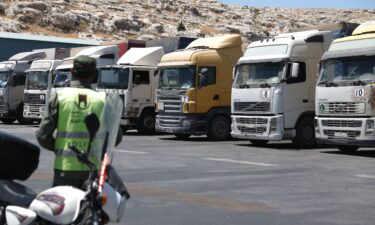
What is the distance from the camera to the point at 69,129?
5.22 metres

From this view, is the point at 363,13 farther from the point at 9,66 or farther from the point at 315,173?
the point at 315,173

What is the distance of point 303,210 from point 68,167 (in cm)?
494

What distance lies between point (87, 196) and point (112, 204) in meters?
0.19

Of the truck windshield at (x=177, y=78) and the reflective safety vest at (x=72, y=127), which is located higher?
the truck windshield at (x=177, y=78)

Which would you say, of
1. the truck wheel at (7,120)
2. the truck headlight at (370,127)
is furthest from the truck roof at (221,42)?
the truck wheel at (7,120)

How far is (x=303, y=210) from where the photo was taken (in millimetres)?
9305

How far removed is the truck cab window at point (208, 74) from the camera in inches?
872

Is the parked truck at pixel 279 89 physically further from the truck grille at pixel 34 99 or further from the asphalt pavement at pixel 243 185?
the truck grille at pixel 34 99

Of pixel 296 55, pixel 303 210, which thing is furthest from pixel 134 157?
pixel 303 210

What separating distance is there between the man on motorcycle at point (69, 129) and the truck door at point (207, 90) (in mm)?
16871

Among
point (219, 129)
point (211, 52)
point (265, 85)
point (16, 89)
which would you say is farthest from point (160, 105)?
point (16, 89)

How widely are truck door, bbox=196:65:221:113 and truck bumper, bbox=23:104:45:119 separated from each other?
10005mm

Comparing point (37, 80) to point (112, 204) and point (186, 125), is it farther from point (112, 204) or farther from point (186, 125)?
point (112, 204)

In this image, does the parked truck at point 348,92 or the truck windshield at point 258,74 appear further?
the truck windshield at point 258,74
